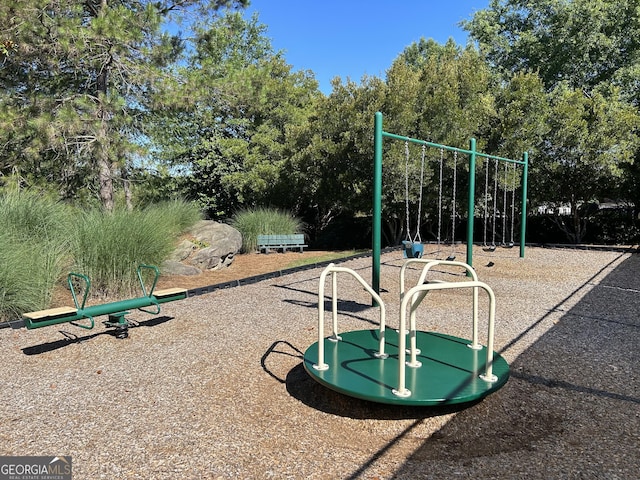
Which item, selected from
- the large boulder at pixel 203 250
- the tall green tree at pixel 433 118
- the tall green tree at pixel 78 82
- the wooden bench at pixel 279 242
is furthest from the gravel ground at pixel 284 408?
the wooden bench at pixel 279 242

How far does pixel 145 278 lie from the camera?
674cm

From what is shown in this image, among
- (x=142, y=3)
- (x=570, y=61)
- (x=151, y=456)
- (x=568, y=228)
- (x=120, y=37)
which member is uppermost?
(x=570, y=61)

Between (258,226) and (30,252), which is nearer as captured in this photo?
(30,252)

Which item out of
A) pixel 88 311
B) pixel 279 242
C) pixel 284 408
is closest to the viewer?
pixel 284 408

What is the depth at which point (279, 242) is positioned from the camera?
1277cm

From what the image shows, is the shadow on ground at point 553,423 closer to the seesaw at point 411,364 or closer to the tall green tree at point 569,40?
the seesaw at point 411,364

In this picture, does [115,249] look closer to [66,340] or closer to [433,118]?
[66,340]

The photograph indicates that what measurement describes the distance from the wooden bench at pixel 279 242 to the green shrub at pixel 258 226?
16.0 inches

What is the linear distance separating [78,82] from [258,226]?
5.60 metres

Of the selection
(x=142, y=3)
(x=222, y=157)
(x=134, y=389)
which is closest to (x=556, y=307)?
(x=134, y=389)

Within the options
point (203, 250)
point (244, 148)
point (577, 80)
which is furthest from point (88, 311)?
point (577, 80)

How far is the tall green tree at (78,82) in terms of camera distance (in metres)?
8.09

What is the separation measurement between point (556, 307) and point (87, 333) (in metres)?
5.40

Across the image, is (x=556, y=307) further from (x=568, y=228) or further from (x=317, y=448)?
(x=568, y=228)
